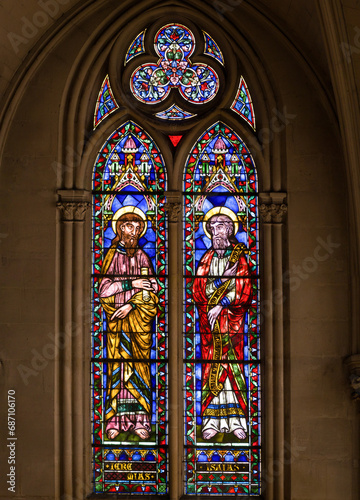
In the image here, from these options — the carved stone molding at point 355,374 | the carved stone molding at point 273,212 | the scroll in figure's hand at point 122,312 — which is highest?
the carved stone molding at point 273,212

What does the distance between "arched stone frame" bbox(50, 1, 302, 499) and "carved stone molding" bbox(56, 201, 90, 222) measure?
0.01m

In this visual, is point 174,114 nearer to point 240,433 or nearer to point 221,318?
point 221,318

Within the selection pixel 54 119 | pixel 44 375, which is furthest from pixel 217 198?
pixel 44 375

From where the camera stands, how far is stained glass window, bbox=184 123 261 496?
34.4 ft

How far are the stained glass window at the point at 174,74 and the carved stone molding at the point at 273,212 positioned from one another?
1.53 metres

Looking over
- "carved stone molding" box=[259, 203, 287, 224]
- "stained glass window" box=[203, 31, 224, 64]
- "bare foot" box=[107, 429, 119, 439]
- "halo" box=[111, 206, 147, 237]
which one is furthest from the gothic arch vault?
"halo" box=[111, 206, 147, 237]

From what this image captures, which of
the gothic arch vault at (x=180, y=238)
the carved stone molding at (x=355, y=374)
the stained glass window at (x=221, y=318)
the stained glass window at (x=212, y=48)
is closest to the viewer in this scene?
the carved stone molding at (x=355, y=374)

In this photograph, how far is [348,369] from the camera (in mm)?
10203

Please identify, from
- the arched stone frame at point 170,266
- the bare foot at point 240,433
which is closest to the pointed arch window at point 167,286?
the bare foot at point 240,433

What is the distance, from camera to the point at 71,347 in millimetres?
10367

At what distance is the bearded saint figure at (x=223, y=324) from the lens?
1055cm

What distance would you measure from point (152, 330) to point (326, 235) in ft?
7.22

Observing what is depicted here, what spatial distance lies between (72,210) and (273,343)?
2654 mm

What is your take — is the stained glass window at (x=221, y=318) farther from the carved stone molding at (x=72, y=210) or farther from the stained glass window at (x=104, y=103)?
the carved stone molding at (x=72, y=210)
